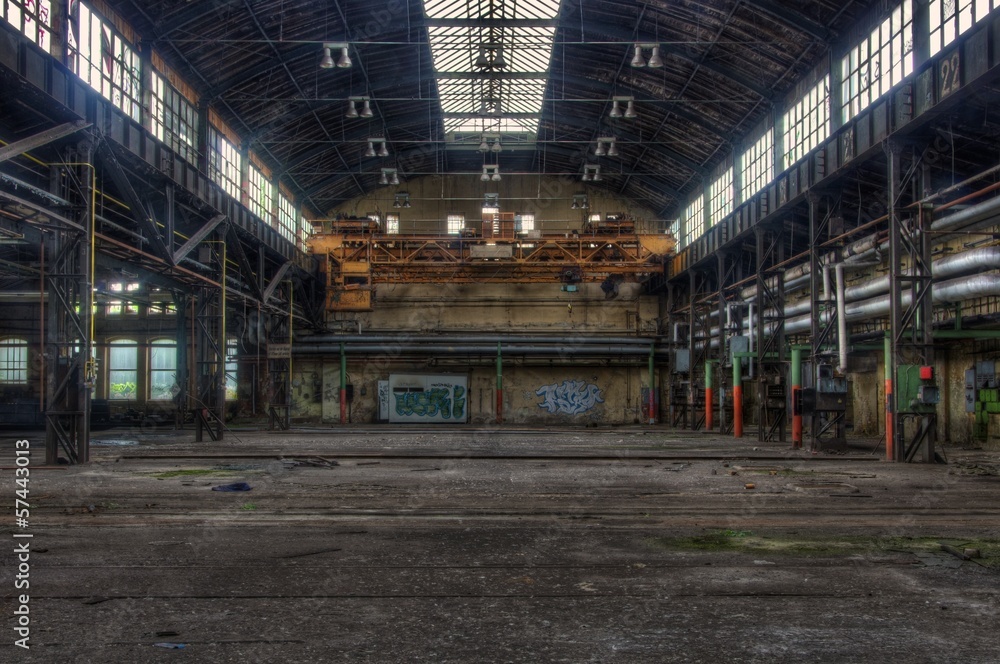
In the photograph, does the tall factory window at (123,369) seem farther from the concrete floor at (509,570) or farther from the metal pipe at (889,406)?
the metal pipe at (889,406)

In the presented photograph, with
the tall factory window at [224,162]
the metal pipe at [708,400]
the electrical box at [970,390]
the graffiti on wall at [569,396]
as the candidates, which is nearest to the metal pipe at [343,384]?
the graffiti on wall at [569,396]

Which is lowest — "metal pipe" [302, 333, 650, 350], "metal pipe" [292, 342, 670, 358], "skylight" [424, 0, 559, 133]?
"metal pipe" [292, 342, 670, 358]

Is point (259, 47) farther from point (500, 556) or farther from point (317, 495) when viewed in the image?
point (500, 556)

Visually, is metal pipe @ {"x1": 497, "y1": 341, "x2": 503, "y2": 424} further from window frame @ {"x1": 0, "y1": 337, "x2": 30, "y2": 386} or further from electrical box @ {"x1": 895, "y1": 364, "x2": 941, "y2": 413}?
electrical box @ {"x1": 895, "y1": 364, "x2": 941, "y2": 413}

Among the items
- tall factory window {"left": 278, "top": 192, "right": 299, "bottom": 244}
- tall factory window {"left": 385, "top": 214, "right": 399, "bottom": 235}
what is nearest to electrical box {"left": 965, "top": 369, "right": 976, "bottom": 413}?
tall factory window {"left": 278, "top": 192, "right": 299, "bottom": 244}

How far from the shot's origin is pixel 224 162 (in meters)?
27.5

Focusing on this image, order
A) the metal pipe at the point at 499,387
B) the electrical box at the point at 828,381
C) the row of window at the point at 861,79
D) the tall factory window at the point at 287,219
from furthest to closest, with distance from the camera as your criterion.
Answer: the metal pipe at the point at 499,387, the tall factory window at the point at 287,219, the electrical box at the point at 828,381, the row of window at the point at 861,79

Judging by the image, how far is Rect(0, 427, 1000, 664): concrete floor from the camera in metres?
4.46

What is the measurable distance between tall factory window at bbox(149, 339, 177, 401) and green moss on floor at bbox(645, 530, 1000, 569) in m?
32.9

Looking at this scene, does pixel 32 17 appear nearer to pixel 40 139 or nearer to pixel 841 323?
pixel 40 139

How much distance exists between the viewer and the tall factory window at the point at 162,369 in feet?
118

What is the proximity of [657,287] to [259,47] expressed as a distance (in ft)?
71.2

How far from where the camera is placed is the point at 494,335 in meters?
38.3

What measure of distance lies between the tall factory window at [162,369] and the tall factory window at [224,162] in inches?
426
